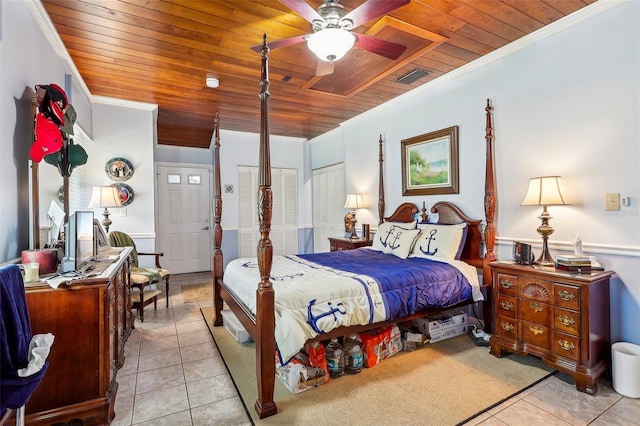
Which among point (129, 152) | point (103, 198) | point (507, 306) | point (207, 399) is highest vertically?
point (129, 152)

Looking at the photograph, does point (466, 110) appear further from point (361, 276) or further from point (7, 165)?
point (7, 165)

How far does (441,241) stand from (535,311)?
3.45ft

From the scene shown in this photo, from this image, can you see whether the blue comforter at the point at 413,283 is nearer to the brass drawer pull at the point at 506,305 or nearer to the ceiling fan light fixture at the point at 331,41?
the brass drawer pull at the point at 506,305

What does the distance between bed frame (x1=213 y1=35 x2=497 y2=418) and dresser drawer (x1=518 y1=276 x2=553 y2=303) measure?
22.2 inches

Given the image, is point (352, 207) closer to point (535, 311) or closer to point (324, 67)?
point (324, 67)

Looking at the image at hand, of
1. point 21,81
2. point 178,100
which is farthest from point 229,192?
point 21,81

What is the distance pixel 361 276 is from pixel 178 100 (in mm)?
3324

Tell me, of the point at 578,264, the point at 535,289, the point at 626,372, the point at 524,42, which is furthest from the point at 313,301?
the point at 524,42

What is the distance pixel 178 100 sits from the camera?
4.14 metres

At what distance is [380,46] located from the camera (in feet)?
7.47

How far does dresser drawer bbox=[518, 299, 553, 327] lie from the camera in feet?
7.67

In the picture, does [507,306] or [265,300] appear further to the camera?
[507,306]

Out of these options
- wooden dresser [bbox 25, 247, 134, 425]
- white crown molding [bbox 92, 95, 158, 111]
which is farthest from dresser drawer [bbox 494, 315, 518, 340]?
white crown molding [bbox 92, 95, 158, 111]

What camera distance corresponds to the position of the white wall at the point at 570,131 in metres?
2.29
